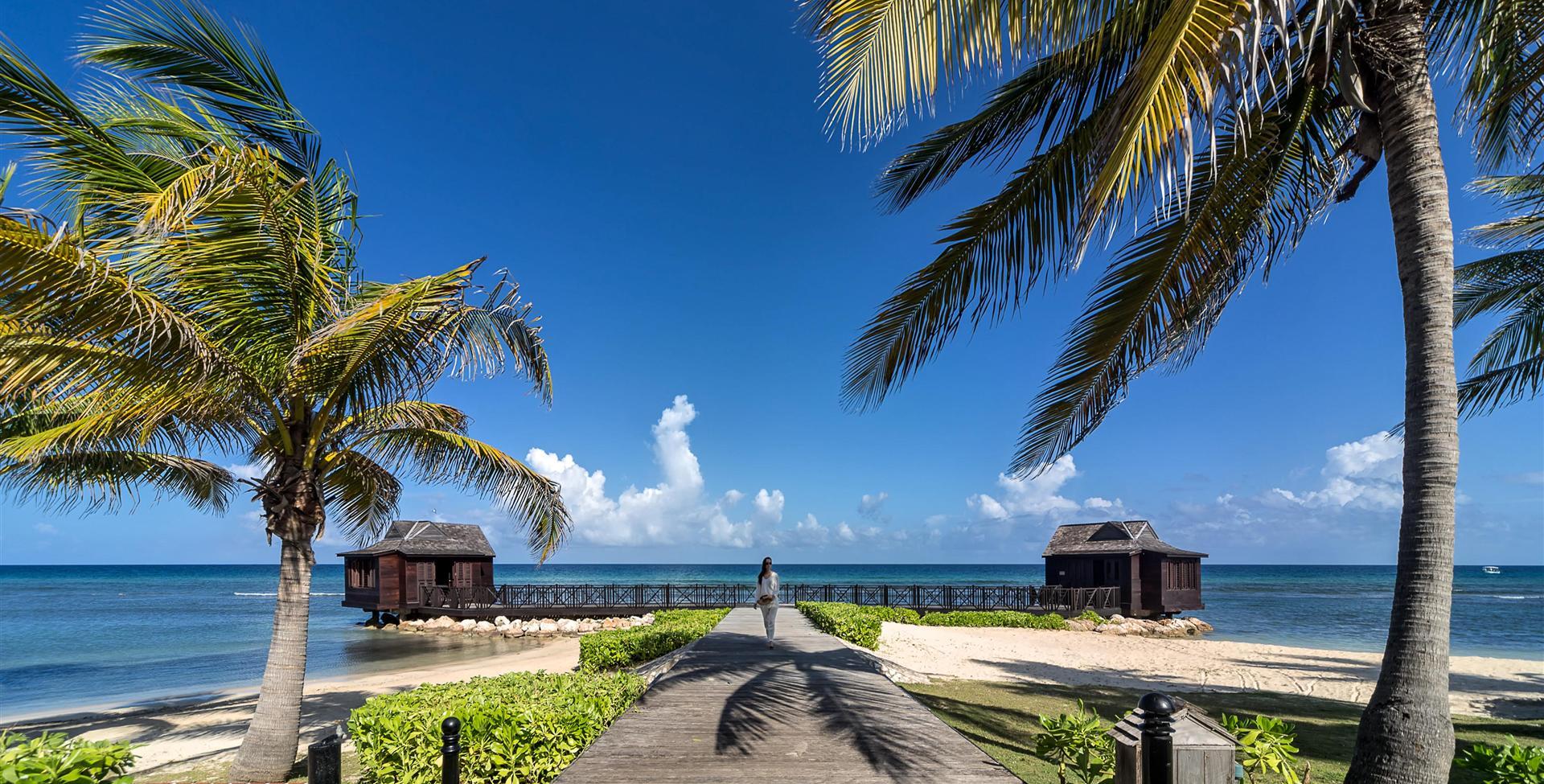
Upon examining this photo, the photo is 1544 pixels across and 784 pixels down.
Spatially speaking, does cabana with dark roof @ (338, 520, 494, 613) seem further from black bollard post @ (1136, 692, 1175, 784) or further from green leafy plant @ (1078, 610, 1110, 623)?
black bollard post @ (1136, 692, 1175, 784)

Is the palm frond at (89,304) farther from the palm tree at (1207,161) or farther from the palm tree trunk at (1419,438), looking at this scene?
the palm tree trunk at (1419,438)

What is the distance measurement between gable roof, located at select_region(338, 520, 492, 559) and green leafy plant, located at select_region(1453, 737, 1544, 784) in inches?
1333

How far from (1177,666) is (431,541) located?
29730 millimetres

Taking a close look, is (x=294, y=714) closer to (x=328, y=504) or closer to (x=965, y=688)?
(x=328, y=504)

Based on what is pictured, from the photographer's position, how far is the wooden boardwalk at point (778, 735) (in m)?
5.31

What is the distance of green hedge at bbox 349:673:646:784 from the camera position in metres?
5.82

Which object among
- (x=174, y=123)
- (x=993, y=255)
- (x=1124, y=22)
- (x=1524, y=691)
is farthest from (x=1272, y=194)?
(x=1524, y=691)

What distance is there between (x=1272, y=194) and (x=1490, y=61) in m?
1.40

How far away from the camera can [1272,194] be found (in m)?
5.75

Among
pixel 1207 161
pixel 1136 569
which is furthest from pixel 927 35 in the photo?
pixel 1136 569

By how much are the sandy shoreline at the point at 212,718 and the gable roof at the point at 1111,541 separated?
22036mm

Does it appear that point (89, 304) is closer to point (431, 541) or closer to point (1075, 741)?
point (1075, 741)

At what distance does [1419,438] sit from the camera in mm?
4059

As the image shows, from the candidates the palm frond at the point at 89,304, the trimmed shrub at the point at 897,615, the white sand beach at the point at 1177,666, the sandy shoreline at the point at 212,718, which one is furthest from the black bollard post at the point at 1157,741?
the trimmed shrub at the point at 897,615
